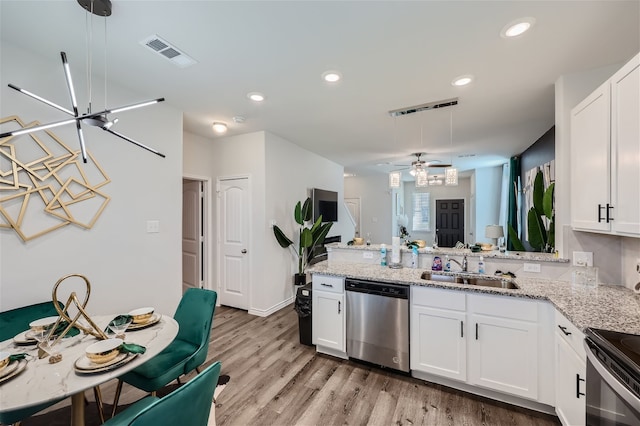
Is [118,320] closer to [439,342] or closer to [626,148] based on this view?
[439,342]

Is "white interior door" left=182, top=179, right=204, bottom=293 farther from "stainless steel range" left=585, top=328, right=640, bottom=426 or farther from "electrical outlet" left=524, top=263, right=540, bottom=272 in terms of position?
"stainless steel range" left=585, top=328, right=640, bottom=426

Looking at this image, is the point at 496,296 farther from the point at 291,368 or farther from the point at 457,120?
the point at 457,120

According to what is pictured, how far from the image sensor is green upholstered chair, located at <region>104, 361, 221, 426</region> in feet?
2.90

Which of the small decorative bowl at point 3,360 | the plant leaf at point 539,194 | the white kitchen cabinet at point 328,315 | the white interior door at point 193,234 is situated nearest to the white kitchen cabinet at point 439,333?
the white kitchen cabinet at point 328,315

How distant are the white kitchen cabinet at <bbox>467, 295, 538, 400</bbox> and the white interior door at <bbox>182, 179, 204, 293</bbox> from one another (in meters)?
3.83

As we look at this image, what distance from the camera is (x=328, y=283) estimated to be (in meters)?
2.81

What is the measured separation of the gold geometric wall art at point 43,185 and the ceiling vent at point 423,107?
125 inches

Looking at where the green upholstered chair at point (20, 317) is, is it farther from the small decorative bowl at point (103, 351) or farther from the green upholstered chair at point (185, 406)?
the green upholstered chair at point (185, 406)

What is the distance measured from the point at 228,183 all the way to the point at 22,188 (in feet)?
7.87

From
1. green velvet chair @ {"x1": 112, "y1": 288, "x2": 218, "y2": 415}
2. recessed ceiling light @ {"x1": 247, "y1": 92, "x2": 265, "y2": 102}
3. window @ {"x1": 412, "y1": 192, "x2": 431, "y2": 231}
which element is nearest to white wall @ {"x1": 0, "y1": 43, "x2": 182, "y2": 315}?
green velvet chair @ {"x1": 112, "y1": 288, "x2": 218, "y2": 415}

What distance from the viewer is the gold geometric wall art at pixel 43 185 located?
1.95m

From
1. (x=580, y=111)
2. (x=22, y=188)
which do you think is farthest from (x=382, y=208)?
(x=22, y=188)

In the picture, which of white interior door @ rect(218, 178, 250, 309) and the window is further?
the window

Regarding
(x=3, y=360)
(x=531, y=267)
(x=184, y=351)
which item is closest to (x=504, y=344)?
(x=531, y=267)
